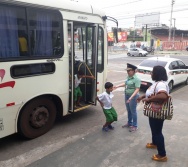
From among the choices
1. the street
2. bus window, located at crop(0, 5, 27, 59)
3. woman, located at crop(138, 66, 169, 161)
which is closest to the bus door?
the street

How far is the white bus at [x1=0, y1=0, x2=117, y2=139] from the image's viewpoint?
4.29 metres

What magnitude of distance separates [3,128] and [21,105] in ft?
1.80

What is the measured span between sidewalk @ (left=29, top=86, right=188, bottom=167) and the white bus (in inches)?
38.7

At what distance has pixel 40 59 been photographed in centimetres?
482

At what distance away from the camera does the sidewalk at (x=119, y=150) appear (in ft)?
13.5

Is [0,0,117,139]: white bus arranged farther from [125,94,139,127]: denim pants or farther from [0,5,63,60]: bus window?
[125,94,139,127]: denim pants

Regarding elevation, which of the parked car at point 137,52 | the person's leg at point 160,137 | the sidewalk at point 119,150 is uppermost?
the parked car at point 137,52

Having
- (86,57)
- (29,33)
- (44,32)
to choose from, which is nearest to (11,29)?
(29,33)

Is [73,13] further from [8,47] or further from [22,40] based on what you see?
[8,47]

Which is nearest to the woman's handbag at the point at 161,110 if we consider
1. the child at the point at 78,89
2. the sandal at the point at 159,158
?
the sandal at the point at 159,158

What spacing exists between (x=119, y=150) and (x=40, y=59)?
2.50 meters

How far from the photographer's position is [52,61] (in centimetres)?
505

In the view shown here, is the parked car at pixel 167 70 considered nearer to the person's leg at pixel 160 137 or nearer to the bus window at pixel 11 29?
the person's leg at pixel 160 137

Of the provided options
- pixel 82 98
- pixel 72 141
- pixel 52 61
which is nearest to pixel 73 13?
pixel 52 61
